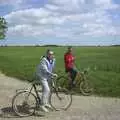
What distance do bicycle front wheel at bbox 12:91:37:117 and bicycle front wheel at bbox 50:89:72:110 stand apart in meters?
0.81

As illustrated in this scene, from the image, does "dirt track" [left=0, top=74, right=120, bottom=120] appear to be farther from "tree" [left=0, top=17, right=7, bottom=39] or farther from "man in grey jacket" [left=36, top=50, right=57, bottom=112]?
"tree" [left=0, top=17, right=7, bottom=39]

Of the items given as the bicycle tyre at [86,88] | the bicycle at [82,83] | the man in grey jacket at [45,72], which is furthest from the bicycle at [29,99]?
the bicycle tyre at [86,88]

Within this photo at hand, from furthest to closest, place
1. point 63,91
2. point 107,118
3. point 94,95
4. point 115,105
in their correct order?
point 94,95 < point 115,105 < point 63,91 < point 107,118

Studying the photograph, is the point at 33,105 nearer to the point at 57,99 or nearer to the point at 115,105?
the point at 57,99

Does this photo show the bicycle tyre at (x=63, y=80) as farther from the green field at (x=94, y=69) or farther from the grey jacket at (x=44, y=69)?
the grey jacket at (x=44, y=69)

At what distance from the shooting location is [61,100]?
12.4 m

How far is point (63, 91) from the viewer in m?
12.2

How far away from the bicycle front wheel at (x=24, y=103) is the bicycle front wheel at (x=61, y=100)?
2.65ft

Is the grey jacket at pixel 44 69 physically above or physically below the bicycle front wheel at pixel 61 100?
above

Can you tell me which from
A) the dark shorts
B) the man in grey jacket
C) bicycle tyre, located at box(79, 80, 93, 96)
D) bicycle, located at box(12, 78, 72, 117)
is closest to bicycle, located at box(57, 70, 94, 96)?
bicycle tyre, located at box(79, 80, 93, 96)

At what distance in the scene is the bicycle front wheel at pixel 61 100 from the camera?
12255 mm

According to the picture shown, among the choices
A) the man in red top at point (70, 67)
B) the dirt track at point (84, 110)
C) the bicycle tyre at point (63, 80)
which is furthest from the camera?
the man in red top at point (70, 67)

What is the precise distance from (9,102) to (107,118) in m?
3.94

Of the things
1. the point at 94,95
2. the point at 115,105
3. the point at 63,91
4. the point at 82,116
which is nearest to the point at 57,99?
the point at 63,91
